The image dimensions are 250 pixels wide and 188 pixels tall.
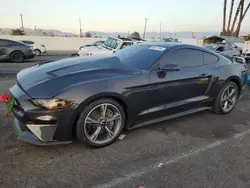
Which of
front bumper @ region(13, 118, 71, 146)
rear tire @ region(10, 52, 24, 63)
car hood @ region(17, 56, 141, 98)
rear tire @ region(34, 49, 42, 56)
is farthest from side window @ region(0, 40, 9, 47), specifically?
front bumper @ region(13, 118, 71, 146)

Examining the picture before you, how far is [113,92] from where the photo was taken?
2.98 m

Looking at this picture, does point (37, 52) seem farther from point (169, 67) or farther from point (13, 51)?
point (169, 67)

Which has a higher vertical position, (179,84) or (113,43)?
(113,43)

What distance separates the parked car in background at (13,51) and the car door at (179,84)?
10.1 metres

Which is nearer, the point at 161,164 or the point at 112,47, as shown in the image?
the point at 161,164

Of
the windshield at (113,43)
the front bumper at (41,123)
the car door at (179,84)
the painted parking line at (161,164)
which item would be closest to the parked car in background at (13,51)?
the windshield at (113,43)

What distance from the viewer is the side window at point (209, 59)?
13.7 ft

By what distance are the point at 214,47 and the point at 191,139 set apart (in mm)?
12181

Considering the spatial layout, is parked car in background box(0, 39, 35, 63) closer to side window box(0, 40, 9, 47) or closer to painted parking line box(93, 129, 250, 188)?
side window box(0, 40, 9, 47)

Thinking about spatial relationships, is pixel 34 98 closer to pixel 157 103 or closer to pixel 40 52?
pixel 157 103

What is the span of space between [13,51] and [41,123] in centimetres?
1026

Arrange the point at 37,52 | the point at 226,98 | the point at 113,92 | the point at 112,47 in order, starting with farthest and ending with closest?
the point at 37,52 → the point at 112,47 → the point at 226,98 → the point at 113,92

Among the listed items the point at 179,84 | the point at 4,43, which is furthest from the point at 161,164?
the point at 4,43

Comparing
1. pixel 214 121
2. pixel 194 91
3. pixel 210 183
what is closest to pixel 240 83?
pixel 214 121
